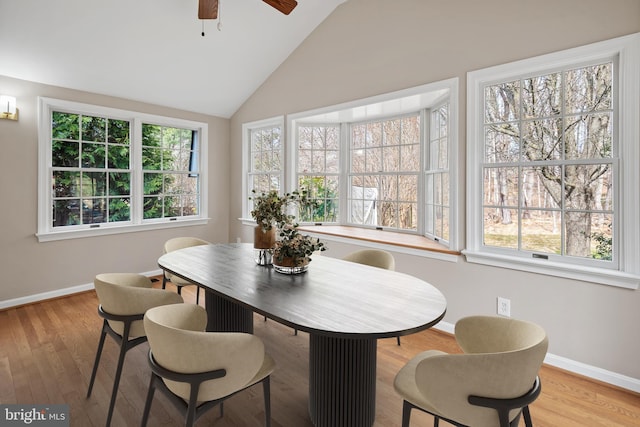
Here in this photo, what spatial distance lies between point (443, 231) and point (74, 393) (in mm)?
3262

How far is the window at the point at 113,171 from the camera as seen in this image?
12.4ft

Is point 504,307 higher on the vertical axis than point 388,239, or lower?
lower

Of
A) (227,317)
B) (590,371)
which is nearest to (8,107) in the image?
A: (227,317)

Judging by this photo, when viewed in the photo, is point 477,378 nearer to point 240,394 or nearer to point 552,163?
point 240,394

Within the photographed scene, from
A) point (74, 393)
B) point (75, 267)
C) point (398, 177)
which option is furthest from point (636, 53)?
point (75, 267)

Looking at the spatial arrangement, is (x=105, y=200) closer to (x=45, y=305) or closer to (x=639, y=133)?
(x=45, y=305)

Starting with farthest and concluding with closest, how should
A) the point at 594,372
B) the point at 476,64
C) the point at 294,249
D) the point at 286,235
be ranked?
the point at 476,64 → the point at 594,372 → the point at 286,235 → the point at 294,249

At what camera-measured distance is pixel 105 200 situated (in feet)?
13.9

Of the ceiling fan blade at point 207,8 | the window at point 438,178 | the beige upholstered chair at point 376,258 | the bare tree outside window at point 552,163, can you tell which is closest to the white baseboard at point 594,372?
the bare tree outside window at point 552,163

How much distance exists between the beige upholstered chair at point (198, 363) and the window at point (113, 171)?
11.2 ft

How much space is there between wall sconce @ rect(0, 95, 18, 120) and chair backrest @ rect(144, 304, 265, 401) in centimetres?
348

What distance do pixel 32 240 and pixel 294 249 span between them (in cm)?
348

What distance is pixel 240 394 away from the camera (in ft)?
6.93

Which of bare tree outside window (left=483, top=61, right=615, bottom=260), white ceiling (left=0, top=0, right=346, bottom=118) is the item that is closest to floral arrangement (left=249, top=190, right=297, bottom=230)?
bare tree outside window (left=483, top=61, right=615, bottom=260)
